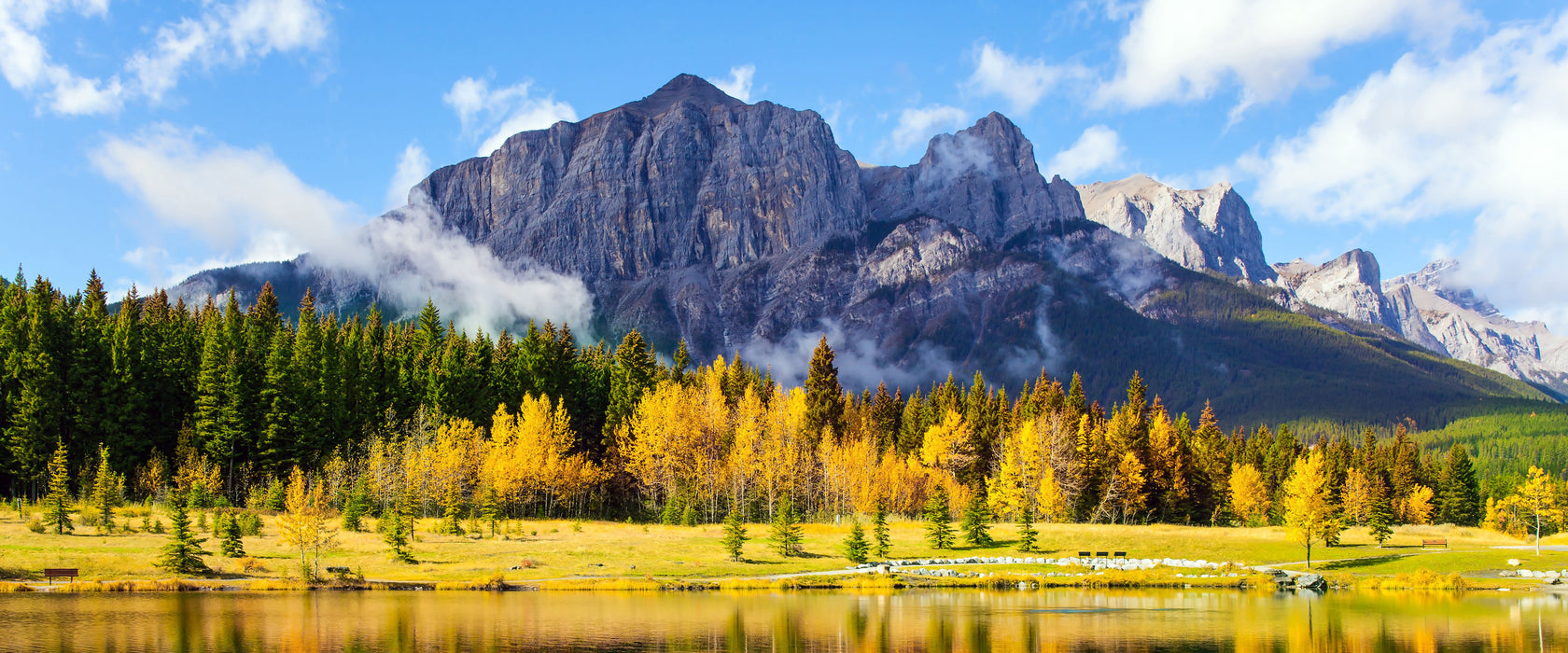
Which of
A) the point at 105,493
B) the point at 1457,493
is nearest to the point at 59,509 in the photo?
the point at 105,493

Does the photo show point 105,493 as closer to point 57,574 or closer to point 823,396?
point 57,574

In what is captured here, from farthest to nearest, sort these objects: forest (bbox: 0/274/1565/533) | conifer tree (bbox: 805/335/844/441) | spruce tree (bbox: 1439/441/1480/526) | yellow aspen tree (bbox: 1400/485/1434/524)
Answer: spruce tree (bbox: 1439/441/1480/526)
yellow aspen tree (bbox: 1400/485/1434/524)
conifer tree (bbox: 805/335/844/441)
forest (bbox: 0/274/1565/533)

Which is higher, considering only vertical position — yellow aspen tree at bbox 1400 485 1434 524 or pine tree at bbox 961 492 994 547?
pine tree at bbox 961 492 994 547

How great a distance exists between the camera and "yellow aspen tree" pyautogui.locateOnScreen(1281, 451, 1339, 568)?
232ft

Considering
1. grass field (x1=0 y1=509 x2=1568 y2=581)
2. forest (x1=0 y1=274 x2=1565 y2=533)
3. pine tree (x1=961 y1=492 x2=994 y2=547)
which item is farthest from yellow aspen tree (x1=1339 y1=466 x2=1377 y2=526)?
pine tree (x1=961 y1=492 x2=994 y2=547)

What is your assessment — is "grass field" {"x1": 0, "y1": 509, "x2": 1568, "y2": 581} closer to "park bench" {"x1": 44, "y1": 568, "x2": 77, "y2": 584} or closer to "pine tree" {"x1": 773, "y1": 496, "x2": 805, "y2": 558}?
"park bench" {"x1": 44, "y1": 568, "x2": 77, "y2": 584}

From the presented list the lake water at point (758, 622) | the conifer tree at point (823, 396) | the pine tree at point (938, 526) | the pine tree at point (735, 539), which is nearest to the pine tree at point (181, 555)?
the lake water at point (758, 622)

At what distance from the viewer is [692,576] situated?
194ft

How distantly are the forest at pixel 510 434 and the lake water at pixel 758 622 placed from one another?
20306mm

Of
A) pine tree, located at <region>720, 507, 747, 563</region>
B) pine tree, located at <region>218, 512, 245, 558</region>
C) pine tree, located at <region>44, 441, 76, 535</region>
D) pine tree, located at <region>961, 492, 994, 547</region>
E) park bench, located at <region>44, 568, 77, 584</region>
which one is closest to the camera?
park bench, located at <region>44, 568, 77, 584</region>

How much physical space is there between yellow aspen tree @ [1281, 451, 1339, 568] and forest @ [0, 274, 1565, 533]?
731 centimetres

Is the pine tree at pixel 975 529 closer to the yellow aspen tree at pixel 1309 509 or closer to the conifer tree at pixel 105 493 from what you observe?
the yellow aspen tree at pixel 1309 509

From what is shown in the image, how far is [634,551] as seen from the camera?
66.8 m

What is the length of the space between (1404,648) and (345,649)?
123ft
